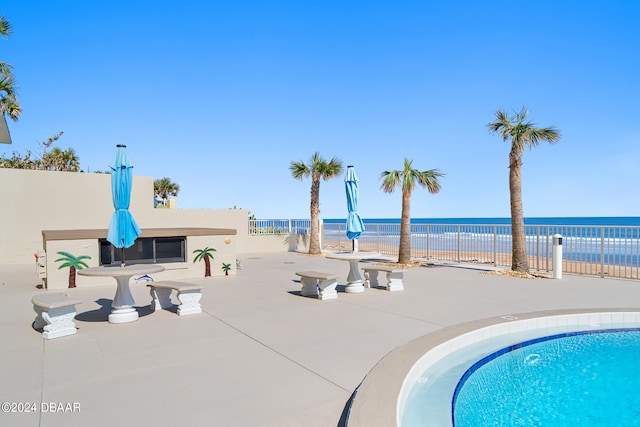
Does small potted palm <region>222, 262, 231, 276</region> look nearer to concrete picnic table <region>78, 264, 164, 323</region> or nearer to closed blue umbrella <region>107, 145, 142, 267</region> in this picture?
closed blue umbrella <region>107, 145, 142, 267</region>

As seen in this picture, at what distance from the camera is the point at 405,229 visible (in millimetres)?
12938

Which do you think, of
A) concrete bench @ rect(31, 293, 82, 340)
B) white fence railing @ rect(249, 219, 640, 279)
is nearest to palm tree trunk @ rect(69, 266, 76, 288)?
concrete bench @ rect(31, 293, 82, 340)

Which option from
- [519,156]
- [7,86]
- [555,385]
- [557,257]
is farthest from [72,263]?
[7,86]

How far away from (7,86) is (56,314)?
634 inches

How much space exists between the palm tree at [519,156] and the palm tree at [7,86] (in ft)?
60.4

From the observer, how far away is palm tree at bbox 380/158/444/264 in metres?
12.6

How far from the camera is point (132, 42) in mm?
14039

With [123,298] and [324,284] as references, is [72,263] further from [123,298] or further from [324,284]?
[324,284]

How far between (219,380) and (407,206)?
33.3 ft

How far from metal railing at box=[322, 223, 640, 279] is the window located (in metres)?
8.79

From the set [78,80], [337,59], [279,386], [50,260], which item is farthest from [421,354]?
[78,80]

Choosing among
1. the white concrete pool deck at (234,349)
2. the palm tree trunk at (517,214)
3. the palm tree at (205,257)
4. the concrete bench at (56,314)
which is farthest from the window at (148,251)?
the palm tree trunk at (517,214)

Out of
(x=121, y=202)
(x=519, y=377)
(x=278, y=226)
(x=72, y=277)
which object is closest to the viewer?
(x=519, y=377)

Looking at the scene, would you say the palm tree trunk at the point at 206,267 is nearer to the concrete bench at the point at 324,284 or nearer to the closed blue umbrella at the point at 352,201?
the concrete bench at the point at 324,284
